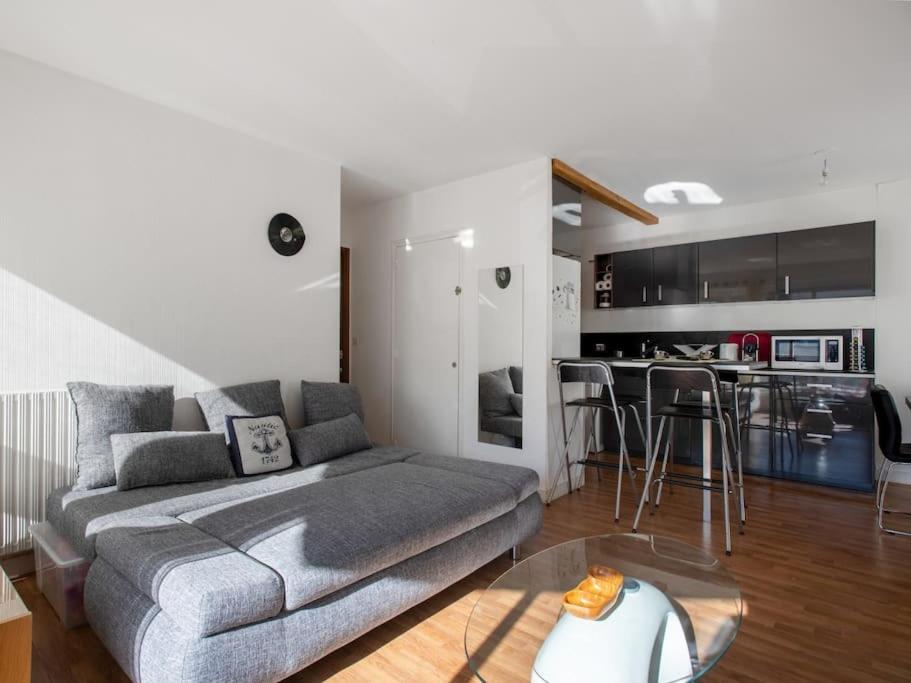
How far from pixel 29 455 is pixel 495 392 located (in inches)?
116

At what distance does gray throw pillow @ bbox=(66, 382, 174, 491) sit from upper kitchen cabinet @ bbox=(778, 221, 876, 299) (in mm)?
5171

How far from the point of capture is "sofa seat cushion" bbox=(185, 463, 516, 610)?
70.6 inches

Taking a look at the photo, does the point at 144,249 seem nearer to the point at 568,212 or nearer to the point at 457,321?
the point at 457,321

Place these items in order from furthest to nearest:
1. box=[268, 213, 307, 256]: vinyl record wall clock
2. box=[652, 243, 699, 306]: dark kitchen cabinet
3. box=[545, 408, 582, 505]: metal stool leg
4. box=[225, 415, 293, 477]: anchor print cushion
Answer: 1. box=[652, 243, 699, 306]: dark kitchen cabinet
2. box=[545, 408, 582, 505]: metal stool leg
3. box=[268, 213, 307, 256]: vinyl record wall clock
4. box=[225, 415, 293, 477]: anchor print cushion

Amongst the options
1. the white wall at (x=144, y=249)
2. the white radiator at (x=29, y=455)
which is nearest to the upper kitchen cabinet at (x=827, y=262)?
the white wall at (x=144, y=249)

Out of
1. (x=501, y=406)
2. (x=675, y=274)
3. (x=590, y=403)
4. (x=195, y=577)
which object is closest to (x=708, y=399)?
(x=590, y=403)

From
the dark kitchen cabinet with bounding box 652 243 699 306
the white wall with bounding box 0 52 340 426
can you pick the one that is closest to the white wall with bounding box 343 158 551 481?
the white wall with bounding box 0 52 340 426

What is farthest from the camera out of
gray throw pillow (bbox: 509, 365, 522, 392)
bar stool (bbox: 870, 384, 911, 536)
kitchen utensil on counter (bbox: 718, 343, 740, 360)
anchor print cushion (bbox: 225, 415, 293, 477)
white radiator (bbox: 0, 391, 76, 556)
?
kitchen utensil on counter (bbox: 718, 343, 740, 360)

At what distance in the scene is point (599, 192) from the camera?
463 centimetres

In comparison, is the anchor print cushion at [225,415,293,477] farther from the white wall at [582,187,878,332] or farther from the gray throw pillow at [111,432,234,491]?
the white wall at [582,187,878,332]

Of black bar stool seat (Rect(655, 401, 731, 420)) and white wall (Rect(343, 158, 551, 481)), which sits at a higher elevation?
white wall (Rect(343, 158, 551, 481))

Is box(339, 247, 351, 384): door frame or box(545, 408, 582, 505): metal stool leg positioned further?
box(339, 247, 351, 384): door frame

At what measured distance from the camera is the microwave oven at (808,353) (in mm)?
4504

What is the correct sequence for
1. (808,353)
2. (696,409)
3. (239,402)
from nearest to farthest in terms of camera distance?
1. (239,402)
2. (696,409)
3. (808,353)
